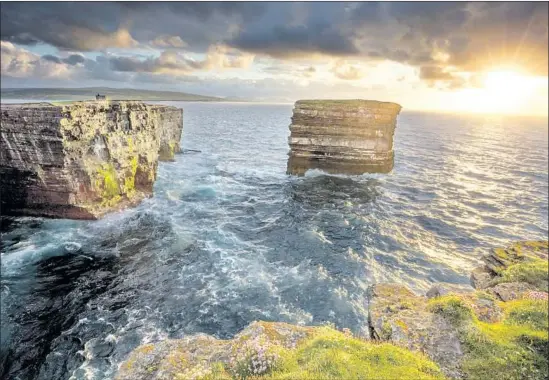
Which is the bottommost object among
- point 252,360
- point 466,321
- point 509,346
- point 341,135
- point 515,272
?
point 515,272

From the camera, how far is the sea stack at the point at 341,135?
50531 mm

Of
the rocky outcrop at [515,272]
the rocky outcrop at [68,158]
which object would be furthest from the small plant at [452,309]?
the rocky outcrop at [68,158]

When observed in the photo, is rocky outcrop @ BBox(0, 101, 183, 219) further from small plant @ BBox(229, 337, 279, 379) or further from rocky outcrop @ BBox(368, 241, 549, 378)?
rocky outcrop @ BBox(368, 241, 549, 378)

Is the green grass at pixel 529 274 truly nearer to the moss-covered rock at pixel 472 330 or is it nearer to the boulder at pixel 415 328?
the moss-covered rock at pixel 472 330

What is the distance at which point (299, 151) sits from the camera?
53.5 m

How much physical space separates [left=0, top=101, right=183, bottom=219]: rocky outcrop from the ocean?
2139 millimetres

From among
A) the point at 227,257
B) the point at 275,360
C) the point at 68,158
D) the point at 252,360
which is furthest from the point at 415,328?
the point at 68,158

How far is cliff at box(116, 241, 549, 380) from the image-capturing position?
32.2 feet

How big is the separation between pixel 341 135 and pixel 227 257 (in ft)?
103

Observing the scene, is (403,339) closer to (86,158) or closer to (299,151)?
(86,158)

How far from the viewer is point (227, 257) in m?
28.1

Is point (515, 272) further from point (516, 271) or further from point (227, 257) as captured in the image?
point (227, 257)

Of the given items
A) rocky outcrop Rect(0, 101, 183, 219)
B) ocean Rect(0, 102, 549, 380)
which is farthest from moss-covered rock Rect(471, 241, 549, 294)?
rocky outcrop Rect(0, 101, 183, 219)

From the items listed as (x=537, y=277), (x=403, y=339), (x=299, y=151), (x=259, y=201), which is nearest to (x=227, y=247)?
(x=259, y=201)
